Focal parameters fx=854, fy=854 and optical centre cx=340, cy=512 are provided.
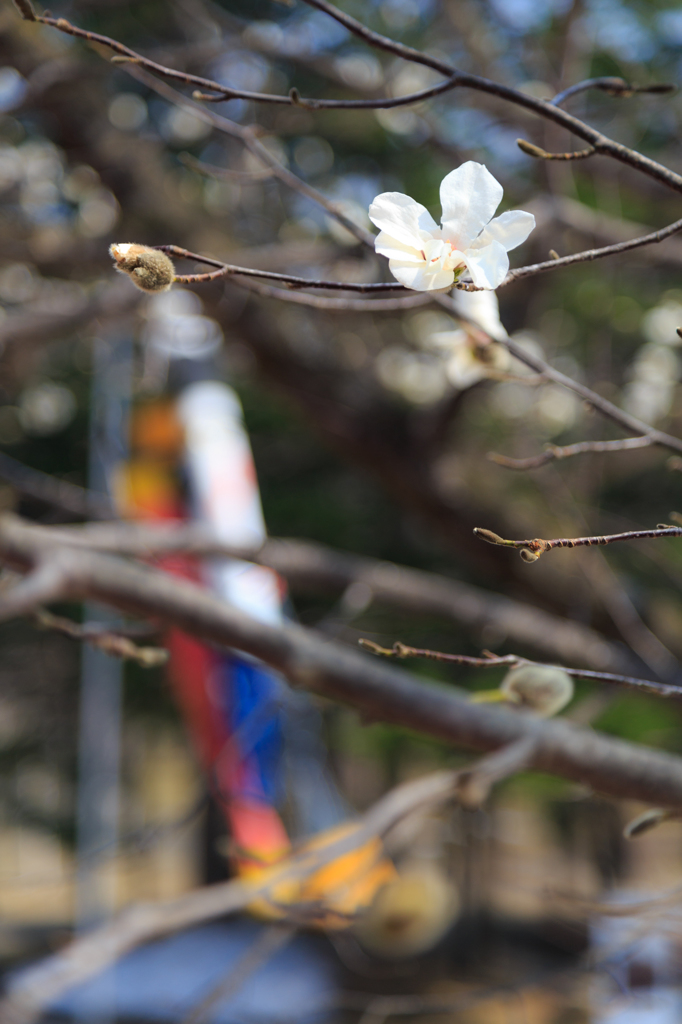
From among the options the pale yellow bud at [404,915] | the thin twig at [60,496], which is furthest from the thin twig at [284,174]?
the pale yellow bud at [404,915]

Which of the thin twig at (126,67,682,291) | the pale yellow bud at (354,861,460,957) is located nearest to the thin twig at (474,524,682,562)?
the thin twig at (126,67,682,291)

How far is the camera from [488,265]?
47 centimetres

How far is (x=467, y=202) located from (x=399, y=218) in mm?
39

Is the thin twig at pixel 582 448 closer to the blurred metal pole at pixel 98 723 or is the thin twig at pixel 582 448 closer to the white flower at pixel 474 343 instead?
the white flower at pixel 474 343

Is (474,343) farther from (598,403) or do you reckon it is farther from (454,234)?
(454,234)

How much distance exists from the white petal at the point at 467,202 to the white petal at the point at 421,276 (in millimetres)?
23

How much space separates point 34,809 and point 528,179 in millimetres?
4257

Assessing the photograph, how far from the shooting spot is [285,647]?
40.1 inches

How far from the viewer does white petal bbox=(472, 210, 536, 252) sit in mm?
474

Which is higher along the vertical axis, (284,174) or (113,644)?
(284,174)

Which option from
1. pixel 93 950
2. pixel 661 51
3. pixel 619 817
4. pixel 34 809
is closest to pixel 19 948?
pixel 34 809

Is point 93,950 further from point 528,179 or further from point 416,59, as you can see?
point 528,179

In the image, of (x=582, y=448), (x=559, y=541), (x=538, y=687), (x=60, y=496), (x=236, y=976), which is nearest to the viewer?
(x=559, y=541)

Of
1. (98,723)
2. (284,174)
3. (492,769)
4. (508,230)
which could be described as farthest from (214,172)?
(98,723)
